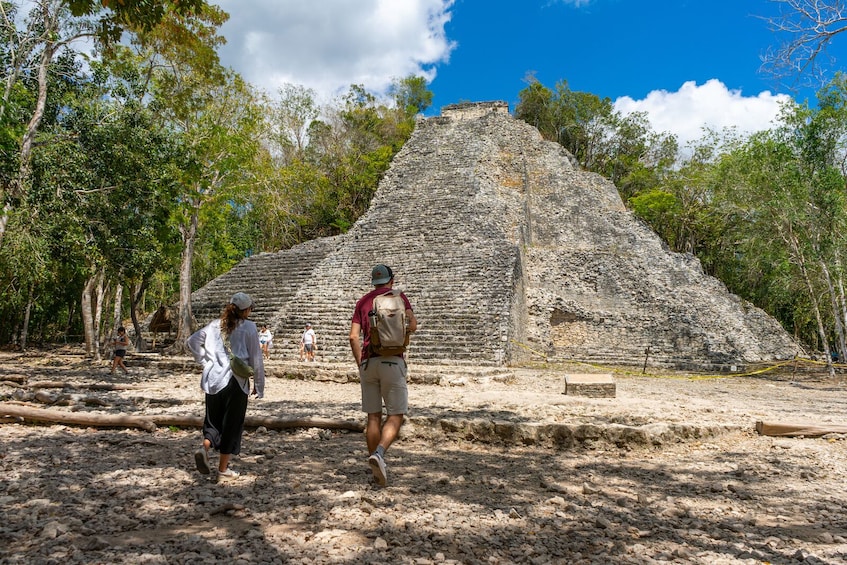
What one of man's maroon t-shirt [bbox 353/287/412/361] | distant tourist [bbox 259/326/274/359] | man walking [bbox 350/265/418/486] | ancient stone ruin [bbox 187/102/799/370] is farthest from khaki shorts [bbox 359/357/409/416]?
distant tourist [bbox 259/326/274/359]

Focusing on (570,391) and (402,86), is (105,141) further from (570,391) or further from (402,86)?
(402,86)

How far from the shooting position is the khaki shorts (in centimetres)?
359

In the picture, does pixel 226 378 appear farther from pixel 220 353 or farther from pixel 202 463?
pixel 202 463

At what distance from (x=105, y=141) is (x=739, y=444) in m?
10.3

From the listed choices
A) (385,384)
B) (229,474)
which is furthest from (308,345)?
(385,384)

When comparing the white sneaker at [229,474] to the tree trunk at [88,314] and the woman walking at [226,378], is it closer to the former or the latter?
the woman walking at [226,378]

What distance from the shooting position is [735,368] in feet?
46.8

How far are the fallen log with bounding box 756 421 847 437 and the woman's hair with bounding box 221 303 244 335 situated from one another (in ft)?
15.8

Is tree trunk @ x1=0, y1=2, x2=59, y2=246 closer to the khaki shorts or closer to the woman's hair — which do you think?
the woman's hair

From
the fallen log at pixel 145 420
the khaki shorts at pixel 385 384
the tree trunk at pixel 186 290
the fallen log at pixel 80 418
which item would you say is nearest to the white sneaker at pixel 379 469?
the khaki shorts at pixel 385 384

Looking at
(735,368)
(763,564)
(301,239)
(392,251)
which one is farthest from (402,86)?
(763,564)

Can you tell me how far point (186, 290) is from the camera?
15383 millimetres

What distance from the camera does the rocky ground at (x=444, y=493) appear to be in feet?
8.04

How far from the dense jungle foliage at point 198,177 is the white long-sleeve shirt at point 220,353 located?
248 cm
